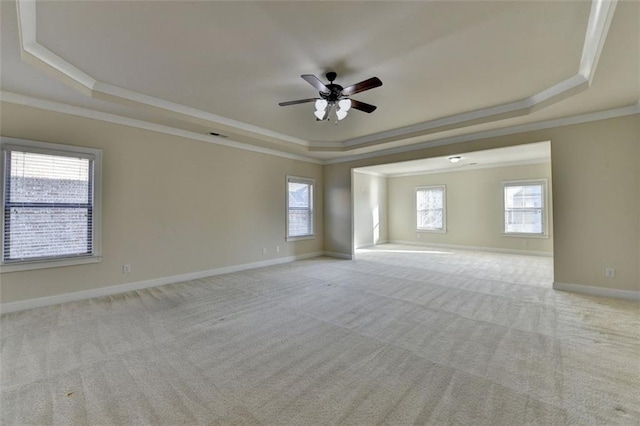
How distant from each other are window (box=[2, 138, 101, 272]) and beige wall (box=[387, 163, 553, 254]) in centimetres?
887

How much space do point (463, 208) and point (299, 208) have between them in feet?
17.7

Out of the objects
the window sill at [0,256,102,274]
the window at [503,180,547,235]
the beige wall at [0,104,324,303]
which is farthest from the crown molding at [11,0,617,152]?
the window at [503,180,547,235]

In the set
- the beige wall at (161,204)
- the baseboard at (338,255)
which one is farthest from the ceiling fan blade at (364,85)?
the baseboard at (338,255)

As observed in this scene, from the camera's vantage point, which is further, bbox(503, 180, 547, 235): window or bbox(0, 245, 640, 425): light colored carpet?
bbox(503, 180, 547, 235): window

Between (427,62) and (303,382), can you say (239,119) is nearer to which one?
(427,62)

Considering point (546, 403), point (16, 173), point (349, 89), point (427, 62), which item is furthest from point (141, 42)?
point (546, 403)

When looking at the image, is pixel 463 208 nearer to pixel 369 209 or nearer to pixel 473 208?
pixel 473 208

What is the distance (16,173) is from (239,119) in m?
3.01

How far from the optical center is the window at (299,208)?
6895 millimetres

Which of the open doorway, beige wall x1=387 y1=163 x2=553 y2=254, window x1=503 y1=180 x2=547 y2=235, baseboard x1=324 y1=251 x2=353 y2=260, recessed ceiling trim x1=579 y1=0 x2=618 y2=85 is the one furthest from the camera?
beige wall x1=387 y1=163 x2=553 y2=254

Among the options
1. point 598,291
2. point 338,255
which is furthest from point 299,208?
point 598,291

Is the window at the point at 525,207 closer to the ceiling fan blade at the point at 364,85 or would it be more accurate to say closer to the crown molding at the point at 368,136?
the crown molding at the point at 368,136

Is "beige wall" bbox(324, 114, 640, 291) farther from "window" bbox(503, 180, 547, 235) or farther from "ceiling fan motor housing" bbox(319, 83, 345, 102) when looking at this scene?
"window" bbox(503, 180, 547, 235)

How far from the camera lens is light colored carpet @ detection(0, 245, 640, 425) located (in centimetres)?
174
